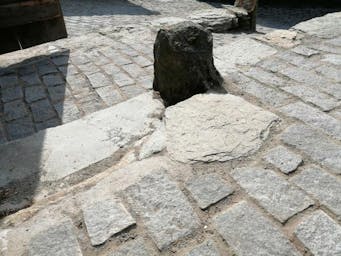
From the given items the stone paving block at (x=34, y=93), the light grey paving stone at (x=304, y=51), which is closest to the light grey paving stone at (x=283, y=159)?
the light grey paving stone at (x=304, y=51)

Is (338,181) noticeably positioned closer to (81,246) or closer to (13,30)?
(81,246)

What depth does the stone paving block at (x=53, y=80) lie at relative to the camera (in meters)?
3.62

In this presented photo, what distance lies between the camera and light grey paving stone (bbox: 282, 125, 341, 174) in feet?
6.27

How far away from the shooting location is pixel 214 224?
161 centimetres

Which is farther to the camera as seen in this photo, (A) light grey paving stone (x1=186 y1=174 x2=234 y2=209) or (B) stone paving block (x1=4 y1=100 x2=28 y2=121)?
(B) stone paving block (x1=4 y1=100 x2=28 y2=121)

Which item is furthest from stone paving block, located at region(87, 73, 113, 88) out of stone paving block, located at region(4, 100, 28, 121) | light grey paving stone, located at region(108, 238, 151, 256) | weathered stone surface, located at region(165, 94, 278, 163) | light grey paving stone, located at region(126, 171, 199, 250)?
light grey paving stone, located at region(108, 238, 151, 256)

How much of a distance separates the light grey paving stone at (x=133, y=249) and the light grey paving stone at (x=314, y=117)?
1.43 metres

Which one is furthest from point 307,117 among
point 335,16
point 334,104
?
point 335,16

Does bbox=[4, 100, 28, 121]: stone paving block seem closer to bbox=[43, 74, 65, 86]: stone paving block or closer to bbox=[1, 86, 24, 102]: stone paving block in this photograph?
bbox=[1, 86, 24, 102]: stone paving block

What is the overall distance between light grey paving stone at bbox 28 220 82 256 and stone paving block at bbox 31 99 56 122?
1602 millimetres

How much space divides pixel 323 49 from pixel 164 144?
221cm

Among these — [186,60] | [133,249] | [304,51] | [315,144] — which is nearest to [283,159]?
[315,144]

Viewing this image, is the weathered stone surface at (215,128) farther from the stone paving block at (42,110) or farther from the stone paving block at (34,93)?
the stone paving block at (34,93)

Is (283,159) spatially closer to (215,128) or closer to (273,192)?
(273,192)
